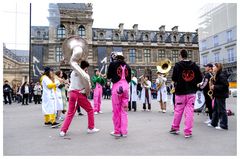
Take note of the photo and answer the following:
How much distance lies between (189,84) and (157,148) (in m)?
1.79

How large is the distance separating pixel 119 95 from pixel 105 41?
133ft

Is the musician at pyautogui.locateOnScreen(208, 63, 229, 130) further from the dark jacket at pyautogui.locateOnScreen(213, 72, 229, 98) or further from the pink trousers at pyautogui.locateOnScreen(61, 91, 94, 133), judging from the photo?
the pink trousers at pyautogui.locateOnScreen(61, 91, 94, 133)

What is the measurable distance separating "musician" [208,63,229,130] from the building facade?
2353 centimetres

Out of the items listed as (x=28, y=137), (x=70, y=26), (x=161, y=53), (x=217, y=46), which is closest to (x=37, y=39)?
(x=70, y=26)

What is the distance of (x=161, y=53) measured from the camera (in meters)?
48.7

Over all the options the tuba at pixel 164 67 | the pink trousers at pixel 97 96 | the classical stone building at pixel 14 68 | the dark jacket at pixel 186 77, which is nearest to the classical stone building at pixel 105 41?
the classical stone building at pixel 14 68

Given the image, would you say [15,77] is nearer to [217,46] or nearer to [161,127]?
[161,127]

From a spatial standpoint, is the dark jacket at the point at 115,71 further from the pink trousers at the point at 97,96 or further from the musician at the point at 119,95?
the pink trousers at the point at 97,96

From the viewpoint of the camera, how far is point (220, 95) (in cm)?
601

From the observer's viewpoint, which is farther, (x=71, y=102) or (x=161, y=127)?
(x=161, y=127)

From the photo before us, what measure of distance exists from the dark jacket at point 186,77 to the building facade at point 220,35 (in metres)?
24.6

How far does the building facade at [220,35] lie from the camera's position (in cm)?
2883

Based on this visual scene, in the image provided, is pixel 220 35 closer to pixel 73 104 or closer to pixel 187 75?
pixel 187 75

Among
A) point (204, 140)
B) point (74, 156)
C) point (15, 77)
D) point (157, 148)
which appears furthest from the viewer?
point (15, 77)
